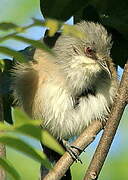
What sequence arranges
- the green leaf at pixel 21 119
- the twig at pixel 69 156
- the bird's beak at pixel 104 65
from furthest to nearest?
the bird's beak at pixel 104 65
the twig at pixel 69 156
the green leaf at pixel 21 119

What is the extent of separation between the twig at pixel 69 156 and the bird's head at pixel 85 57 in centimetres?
50

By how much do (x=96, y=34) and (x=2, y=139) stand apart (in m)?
2.34

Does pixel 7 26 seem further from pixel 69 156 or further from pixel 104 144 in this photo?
pixel 69 156

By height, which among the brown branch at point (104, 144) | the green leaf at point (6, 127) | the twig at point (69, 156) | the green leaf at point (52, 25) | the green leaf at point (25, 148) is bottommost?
the twig at point (69, 156)

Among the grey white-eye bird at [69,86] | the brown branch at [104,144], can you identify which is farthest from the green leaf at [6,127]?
the grey white-eye bird at [69,86]

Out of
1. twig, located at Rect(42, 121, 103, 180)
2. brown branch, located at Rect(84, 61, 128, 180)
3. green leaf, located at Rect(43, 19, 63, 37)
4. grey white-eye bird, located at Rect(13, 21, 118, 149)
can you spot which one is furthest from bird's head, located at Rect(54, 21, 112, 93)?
green leaf, located at Rect(43, 19, 63, 37)

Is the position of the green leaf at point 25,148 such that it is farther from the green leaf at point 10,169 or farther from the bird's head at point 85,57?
the bird's head at point 85,57

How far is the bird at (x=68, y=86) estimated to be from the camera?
322cm

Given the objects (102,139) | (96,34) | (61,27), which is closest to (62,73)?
(96,34)

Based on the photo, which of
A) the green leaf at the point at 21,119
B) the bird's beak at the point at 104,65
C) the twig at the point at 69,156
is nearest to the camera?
the green leaf at the point at 21,119

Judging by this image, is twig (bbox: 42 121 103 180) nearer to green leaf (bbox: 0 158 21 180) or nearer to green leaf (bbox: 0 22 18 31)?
green leaf (bbox: 0 158 21 180)

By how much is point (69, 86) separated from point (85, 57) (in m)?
0.27

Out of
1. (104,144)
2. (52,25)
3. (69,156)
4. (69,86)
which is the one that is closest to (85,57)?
(69,86)

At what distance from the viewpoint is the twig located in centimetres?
192
